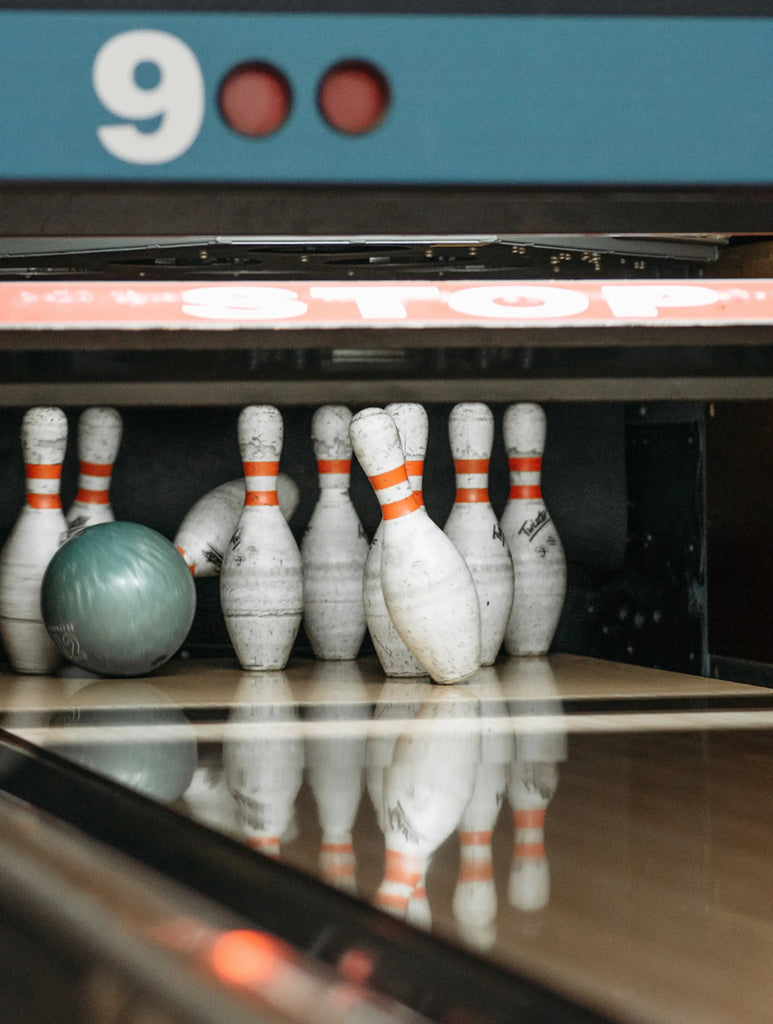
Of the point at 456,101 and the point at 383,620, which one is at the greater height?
the point at 456,101

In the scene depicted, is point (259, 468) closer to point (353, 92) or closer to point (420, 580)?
point (420, 580)

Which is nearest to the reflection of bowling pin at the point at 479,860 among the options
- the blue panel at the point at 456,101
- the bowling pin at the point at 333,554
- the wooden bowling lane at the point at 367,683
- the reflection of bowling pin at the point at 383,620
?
the blue panel at the point at 456,101

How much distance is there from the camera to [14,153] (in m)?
0.50

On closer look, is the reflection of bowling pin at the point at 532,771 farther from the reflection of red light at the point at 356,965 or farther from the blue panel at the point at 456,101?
the blue panel at the point at 456,101

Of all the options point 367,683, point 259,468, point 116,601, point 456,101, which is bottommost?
point 367,683

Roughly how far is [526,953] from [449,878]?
127 millimetres

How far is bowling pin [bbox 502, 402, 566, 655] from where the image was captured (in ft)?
6.12

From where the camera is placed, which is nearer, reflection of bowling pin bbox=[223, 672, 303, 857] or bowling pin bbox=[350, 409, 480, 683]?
reflection of bowling pin bbox=[223, 672, 303, 857]

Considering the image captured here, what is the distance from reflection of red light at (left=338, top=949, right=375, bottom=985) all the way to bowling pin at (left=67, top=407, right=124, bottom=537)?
4.74 ft

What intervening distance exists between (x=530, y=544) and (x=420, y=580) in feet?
1.16

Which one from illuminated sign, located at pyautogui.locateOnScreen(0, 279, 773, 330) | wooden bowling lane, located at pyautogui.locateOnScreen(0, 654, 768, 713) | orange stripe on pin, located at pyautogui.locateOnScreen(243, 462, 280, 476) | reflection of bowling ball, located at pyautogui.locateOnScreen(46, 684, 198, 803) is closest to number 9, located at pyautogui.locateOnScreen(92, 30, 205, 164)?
reflection of bowling ball, located at pyautogui.locateOnScreen(46, 684, 198, 803)

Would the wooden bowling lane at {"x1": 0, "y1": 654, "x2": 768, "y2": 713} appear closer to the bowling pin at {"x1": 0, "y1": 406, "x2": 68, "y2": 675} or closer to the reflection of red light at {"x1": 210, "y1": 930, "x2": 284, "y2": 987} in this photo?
the bowling pin at {"x1": 0, "y1": 406, "x2": 68, "y2": 675}

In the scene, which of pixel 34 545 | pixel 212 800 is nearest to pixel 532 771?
pixel 212 800

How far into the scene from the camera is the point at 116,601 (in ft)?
5.24
